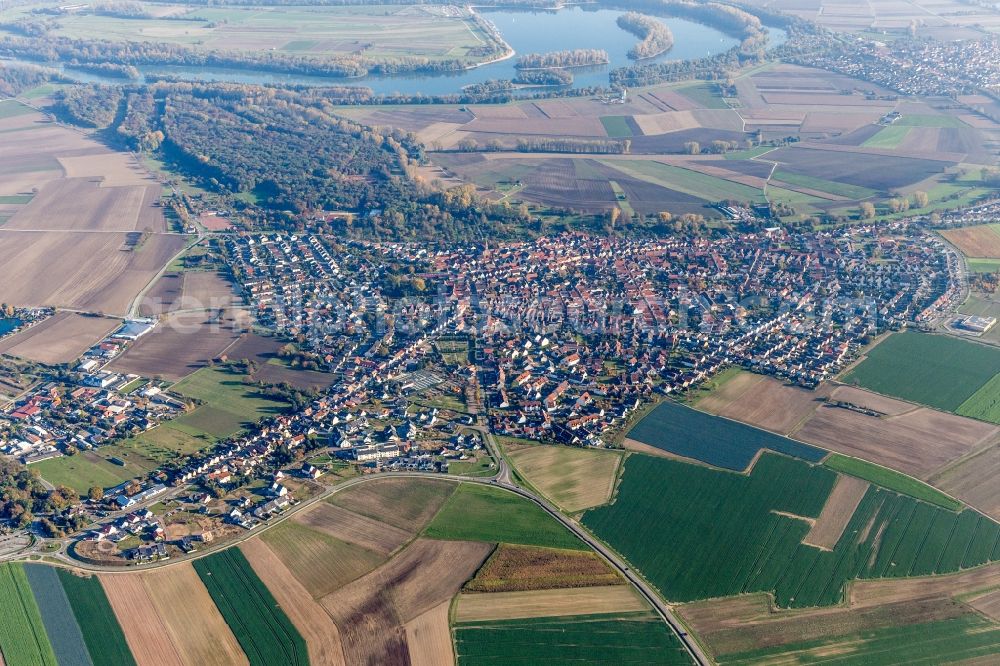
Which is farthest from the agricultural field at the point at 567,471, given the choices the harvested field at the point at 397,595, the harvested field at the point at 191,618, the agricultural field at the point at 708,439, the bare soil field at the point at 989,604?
the bare soil field at the point at 989,604

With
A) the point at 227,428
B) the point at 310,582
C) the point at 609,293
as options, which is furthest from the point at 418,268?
the point at 310,582

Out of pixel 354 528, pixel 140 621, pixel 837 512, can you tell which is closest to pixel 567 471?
pixel 354 528

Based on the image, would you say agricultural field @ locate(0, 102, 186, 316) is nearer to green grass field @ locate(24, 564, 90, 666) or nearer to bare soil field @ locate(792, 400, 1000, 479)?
green grass field @ locate(24, 564, 90, 666)

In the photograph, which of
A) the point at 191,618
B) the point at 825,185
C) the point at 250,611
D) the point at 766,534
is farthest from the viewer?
the point at 825,185

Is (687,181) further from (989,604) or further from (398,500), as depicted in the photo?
(989,604)

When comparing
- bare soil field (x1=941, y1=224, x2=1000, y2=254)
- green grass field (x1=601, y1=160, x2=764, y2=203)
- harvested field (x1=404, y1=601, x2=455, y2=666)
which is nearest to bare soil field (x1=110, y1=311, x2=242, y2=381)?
harvested field (x1=404, y1=601, x2=455, y2=666)
